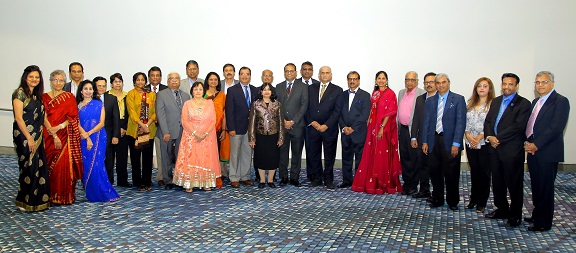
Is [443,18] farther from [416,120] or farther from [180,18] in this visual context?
[180,18]

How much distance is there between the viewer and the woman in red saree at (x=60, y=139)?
5.33 metres

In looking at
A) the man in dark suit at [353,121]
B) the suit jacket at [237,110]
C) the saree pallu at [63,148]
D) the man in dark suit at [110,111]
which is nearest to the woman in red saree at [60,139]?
the saree pallu at [63,148]

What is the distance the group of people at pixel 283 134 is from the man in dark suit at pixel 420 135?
0.02 m

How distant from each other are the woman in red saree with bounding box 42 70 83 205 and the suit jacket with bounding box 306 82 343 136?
8.99 ft

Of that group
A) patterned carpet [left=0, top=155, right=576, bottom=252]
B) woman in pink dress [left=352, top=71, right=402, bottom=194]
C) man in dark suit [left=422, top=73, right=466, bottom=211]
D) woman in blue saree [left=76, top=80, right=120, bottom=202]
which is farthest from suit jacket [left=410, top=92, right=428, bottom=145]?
woman in blue saree [left=76, top=80, right=120, bottom=202]

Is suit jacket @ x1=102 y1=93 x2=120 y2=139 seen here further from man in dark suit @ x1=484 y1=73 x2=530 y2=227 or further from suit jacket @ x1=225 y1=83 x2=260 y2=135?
man in dark suit @ x1=484 y1=73 x2=530 y2=227

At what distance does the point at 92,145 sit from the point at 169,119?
1.06 m

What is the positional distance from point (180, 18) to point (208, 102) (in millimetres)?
2895

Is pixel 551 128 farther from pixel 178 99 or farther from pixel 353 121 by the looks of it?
pixel 178 99

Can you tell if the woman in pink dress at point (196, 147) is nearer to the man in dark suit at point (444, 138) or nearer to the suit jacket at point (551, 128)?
the man in dark suit at point (444, 138)

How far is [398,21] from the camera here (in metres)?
8.23

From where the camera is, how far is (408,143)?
6277 millimetres

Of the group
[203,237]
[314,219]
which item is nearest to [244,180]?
[314,219]

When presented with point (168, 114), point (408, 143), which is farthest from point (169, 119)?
point (408, 143)
